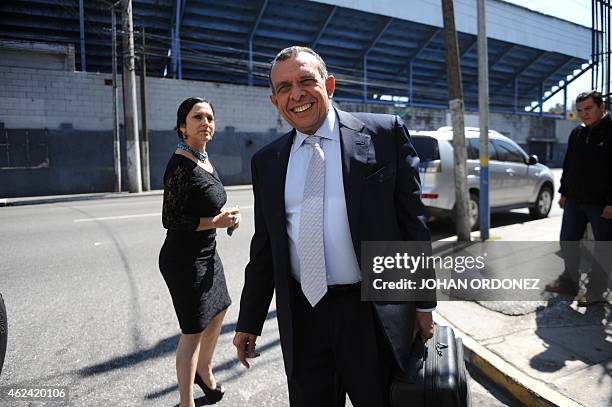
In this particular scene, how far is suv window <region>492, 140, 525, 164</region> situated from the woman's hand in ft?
23.7

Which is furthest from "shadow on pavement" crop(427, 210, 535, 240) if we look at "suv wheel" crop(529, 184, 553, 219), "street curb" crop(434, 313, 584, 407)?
"street curb" crop(434, 313, 584, 407)

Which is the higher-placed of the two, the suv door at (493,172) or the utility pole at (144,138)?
the utility pole at (144,138)

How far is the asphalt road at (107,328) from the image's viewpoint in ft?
9.89

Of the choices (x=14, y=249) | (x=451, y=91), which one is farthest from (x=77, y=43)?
(x=451, y=91)

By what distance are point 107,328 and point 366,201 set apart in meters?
3.25

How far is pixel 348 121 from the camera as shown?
1.88 metres

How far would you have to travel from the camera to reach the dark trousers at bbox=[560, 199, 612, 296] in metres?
3.99

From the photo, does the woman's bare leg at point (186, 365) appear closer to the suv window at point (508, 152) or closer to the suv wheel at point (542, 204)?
the suv window at point (508, 152)

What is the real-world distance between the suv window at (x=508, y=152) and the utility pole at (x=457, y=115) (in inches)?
91.9

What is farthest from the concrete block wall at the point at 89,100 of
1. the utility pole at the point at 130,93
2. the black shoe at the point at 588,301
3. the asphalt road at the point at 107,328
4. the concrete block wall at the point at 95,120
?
the black shoe at the point at 588,301

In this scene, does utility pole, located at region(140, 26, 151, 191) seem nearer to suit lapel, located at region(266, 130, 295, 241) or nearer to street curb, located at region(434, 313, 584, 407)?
street curb, located at region(434, 313, 584, 407)

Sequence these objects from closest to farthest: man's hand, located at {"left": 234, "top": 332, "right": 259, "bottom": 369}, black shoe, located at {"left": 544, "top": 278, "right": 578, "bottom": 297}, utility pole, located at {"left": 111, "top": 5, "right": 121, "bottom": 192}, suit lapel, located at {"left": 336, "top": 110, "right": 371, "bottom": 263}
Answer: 1. suit lapel, located at {"left": 336, "top": 110, "right": 371, "bottom": 263}
2. man's hand, located at {"left": 234, "top": 332, "right": 259, "bottom": 369}
3. black shoe, located at {"left": 544, "top": 278, "right": 578, "bottom": 297}
4. utility pole, located at {"left": 111, "top": 5, "right": 121, "bottom": 192}

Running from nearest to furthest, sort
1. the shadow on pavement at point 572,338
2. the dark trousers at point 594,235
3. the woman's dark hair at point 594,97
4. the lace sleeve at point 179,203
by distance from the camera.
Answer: the lace sleeve at point 179,203, the shadow on pavement at point 572,338, the woman's dark hair at point 594,97, the dark trousers at point 594,235

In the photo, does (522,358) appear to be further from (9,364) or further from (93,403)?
(9,364)
